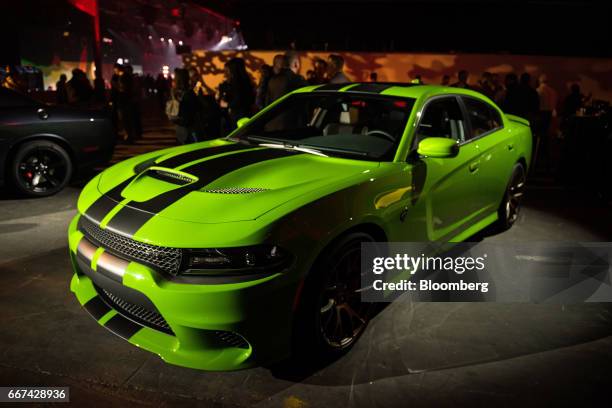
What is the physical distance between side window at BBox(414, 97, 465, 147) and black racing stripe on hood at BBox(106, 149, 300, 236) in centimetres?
142

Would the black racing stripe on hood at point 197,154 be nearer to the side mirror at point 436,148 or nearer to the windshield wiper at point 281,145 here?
the windshield wiper at point 281,145

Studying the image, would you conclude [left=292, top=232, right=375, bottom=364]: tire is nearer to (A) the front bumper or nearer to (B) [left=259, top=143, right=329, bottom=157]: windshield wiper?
(A) the front bumper

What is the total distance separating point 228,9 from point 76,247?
19.6 m

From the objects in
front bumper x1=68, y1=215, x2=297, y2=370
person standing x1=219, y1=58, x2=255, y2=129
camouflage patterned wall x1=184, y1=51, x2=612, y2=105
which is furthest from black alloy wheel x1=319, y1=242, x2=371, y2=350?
camouflage patterned wall x1=184, y1=51, x2=612, y2=105

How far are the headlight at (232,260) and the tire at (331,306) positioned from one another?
0.28m

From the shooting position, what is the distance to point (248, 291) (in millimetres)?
2230

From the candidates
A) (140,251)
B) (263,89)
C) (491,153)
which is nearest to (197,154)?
(140,251)

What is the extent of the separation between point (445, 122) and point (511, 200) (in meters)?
1.41

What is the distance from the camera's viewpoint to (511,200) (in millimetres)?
5043

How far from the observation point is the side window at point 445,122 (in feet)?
13.5

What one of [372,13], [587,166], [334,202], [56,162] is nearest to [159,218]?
[334,202]

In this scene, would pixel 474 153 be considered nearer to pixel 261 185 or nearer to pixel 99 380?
pixel 261 185

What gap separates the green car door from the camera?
131 inches

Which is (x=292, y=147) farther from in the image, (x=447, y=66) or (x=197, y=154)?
(x=447, y=66)
